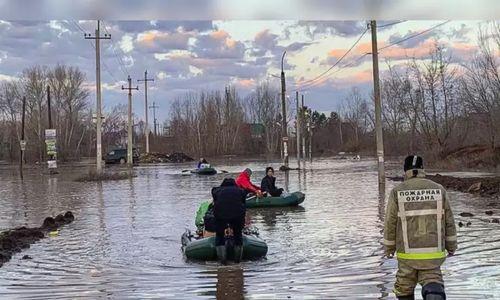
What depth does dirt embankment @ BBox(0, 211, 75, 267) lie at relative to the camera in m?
14.1

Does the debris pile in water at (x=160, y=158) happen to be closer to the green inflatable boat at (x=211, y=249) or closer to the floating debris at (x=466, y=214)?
the floating debris at (x=466, y=214)

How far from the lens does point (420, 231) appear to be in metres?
6.76

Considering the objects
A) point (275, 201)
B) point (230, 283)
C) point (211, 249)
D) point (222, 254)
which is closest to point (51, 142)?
point (275, 201)

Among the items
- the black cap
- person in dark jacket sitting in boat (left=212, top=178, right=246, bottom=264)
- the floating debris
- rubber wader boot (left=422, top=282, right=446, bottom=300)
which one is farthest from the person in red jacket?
rubber wader boot (left=422, top=282, right=446, bottom=300)

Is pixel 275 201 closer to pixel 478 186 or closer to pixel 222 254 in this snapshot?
pixel 478 186

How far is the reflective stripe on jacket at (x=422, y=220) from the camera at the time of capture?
674 cm

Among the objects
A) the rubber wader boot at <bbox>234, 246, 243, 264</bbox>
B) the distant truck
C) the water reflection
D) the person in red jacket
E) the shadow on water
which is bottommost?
the water reflection

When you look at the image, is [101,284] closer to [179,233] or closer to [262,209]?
[179,233]

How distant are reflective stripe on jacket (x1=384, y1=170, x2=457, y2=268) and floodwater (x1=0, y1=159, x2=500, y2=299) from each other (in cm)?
228

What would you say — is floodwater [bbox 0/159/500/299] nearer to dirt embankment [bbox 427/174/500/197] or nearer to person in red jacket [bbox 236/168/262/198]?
person in red jacket [bbox 236/168/262/198]

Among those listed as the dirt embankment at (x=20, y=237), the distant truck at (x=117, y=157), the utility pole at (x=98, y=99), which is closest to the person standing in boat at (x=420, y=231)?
the dirt embankment at (x=20, y=237)

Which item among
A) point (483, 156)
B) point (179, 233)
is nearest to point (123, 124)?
point (483, 156)

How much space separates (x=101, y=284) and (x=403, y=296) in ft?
18.2

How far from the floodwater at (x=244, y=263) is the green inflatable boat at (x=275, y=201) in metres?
0.50
